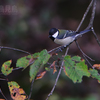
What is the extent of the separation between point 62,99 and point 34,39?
157cm

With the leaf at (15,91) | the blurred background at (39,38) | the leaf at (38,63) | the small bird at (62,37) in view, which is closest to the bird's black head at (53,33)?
the small bird at (62,37)

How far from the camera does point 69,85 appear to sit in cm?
392

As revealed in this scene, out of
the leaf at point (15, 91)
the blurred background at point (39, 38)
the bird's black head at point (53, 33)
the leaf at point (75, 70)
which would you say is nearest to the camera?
the leaf at point (75, 70)

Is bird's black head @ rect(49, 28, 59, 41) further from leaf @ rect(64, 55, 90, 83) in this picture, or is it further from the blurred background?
leaf @ rect(64, 55, 90, 83)

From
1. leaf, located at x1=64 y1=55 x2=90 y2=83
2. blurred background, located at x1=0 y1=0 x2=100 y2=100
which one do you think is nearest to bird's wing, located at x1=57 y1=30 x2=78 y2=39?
blurred background, located at x1=0 y1=0 x2=100 y2=100

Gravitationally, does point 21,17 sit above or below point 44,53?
below

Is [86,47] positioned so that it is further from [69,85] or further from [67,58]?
[67,58]

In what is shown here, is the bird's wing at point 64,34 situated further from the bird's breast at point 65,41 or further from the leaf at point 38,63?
the leaf at point 38,63

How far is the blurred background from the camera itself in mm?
3842

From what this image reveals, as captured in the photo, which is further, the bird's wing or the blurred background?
the blurred background

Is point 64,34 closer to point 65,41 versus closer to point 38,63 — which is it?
point 65,41

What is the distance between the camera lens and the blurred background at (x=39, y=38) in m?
3.84

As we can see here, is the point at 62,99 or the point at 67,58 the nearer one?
the point at 67,58

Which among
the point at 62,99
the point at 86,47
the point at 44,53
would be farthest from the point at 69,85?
the point at 44,53
